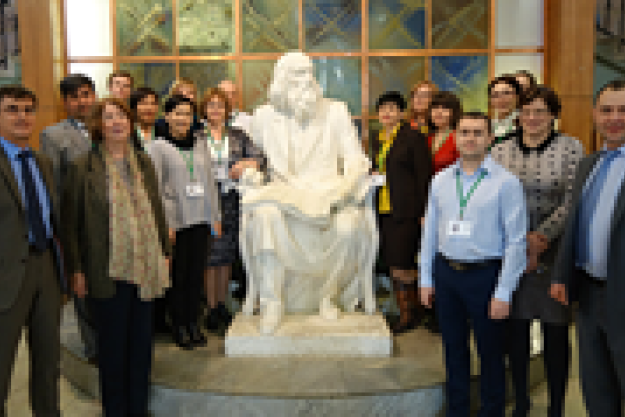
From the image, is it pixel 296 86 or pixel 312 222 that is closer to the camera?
pixel 312 222

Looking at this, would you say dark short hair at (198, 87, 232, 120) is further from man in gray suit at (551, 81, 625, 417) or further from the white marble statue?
man in gray suit at (551, 81, 625, 417)

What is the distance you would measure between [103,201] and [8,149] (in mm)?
447

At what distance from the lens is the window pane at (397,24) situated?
585cm

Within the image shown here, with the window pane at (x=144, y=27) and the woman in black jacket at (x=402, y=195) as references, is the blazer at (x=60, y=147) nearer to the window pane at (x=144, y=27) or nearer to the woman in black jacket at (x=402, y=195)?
the woman in black jacket at (x=402, y=195)

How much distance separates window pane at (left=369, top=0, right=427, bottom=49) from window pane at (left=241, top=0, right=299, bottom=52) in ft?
2.82


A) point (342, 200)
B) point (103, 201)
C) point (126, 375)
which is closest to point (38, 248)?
point (103, 201)

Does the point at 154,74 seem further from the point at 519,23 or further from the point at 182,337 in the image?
the point at 519,23

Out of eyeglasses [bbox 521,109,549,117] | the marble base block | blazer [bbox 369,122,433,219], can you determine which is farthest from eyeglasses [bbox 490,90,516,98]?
the marble base block

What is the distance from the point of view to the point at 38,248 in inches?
91.1

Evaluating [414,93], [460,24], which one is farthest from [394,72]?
[414,93]

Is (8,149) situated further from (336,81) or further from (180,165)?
(336,81)

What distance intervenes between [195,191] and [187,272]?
520 millimetres

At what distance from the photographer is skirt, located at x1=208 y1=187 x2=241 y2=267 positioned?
12.2 ft

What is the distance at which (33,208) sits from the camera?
7.58 ft
